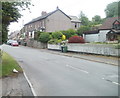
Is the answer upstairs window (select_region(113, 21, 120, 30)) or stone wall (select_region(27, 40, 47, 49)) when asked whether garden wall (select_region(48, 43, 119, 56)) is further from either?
upstairs window (select_region(113, 21, 120, 30))

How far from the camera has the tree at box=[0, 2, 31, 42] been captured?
1202 cm

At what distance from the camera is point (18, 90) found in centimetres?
788

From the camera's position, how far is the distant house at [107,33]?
1509 inches

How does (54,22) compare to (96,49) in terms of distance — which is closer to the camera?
(96,49)

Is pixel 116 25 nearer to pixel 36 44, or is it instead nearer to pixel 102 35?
pixel 102 35

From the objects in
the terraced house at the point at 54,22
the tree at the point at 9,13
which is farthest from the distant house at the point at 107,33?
the tree at the point at 9,13

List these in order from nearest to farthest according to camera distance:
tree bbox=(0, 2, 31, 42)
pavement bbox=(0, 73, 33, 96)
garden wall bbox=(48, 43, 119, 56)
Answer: pavement bbox=(0, 73, 33, 96) < tree bbox=(0, 2, 31, 42) < garden wall bbox=(48, 43, 119, 56)

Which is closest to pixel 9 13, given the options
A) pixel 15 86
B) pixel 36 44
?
pixel 15 86

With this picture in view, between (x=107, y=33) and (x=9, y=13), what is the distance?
30265mm

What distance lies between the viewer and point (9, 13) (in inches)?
501

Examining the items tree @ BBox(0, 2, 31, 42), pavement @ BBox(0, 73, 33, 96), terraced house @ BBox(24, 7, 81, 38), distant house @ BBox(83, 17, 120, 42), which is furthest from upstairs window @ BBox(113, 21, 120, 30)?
pavement @ BBox(0, 73, 33, 96)

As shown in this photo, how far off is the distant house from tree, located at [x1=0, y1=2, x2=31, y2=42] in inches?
1112

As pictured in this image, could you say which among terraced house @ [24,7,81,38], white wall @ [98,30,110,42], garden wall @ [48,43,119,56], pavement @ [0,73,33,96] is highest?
Result: terraced house @ [24,7,81,38]

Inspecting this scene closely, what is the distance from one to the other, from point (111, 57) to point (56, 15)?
32620mm
